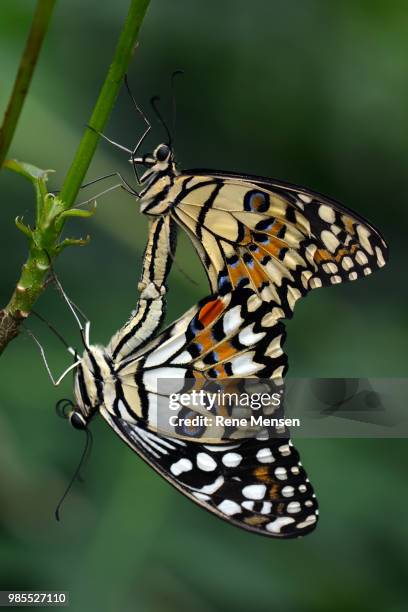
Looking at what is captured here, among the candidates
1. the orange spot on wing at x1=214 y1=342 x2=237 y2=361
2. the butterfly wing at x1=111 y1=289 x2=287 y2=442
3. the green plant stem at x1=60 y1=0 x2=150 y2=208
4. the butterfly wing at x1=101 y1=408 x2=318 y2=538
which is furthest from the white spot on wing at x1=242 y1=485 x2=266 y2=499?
the green plant stem at x1=60 y1=0 x2=150 y2=208

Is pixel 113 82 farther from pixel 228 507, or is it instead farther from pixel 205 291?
pixel 205 291

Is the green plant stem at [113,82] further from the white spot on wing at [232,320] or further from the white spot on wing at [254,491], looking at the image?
the white spot on wing at [254,491]

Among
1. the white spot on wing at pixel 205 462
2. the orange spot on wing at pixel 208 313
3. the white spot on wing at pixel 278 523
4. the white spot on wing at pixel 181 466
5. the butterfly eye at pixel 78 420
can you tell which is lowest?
the white spot on wing at pixel 278 523

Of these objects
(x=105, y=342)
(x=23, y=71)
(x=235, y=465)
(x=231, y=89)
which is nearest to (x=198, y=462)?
(x=235, y=465)

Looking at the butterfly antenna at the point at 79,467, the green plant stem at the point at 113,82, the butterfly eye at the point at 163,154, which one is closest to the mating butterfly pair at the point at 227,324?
the butterfly eye at the point at 163,154

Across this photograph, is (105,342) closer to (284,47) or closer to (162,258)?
(162,258)

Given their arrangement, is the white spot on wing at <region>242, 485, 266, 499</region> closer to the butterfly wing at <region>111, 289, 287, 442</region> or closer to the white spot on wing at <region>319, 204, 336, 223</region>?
the butterfly wing at <region>111, 289, 287, 442</region>

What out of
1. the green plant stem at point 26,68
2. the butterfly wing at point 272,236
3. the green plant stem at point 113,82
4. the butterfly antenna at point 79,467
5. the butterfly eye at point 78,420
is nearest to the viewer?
the green plant stem at point 26,68
